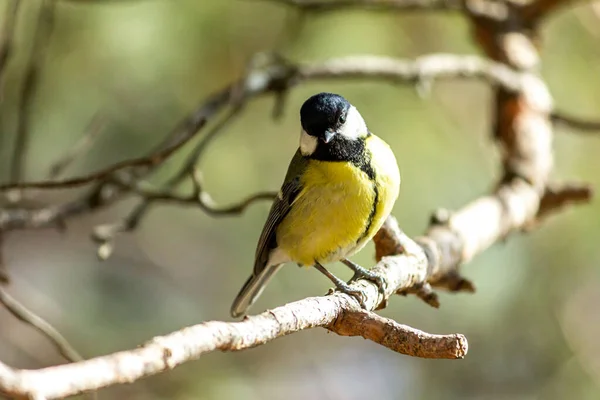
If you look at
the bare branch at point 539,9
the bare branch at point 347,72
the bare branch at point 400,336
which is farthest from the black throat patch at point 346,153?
the bare branch at point 539,9

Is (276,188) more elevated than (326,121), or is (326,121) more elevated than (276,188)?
(326,121)

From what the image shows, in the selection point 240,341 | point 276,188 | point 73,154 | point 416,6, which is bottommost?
point 276,188

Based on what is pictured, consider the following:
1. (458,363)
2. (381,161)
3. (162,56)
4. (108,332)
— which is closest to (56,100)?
(162,56)

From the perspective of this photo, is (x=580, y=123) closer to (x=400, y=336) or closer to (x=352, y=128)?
(x=352, y=128)

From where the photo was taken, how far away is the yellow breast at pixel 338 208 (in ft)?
5.60

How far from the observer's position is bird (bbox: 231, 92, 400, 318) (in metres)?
1.72

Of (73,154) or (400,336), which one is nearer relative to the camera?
(400,336)

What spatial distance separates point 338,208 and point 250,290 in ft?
1.45

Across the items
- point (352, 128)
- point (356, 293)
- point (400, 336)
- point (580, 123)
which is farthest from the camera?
point (580, 123)

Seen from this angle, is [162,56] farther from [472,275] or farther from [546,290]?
[546,290]

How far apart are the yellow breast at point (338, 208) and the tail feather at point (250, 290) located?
186 millimetres

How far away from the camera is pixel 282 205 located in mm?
1880

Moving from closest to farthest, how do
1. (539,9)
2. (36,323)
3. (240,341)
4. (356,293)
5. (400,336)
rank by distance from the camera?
(240,341) < (400,336) < (356,293) < (36,323) < (539,9)

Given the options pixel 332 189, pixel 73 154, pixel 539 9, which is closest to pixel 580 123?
pixel 539 9
